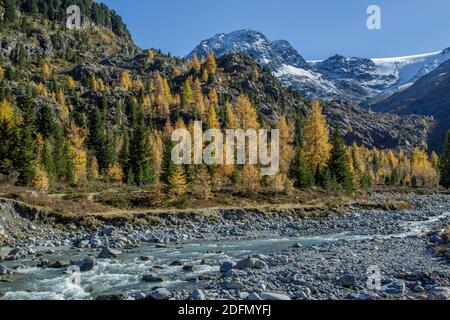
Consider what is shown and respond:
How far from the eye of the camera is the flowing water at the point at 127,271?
703 inches

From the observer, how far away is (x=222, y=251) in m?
28.7

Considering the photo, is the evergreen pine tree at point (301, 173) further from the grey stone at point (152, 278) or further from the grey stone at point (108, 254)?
the grey stone at point (152, 278)

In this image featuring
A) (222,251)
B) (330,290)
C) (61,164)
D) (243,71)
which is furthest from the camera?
(243,71)

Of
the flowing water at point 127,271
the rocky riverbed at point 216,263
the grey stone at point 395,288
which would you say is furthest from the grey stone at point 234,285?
the grey stone at point 395,288

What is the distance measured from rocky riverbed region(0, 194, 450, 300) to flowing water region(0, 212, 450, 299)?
51 mm

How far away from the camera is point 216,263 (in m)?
23.7

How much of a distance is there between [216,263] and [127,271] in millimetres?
5041

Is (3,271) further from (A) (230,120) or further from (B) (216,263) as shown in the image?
(A) (230,120)

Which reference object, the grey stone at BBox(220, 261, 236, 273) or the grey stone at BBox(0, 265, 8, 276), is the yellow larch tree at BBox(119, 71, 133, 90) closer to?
the grey stone at BBox(0, 265, 8, 276)

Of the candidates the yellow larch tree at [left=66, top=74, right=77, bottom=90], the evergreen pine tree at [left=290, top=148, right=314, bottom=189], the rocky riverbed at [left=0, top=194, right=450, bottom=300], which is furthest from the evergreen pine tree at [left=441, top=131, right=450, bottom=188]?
the yellow larch tree at [left=66, top=74, right=77, bottom=90]

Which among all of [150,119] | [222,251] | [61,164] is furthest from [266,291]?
[150,119]

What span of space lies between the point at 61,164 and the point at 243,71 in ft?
452
